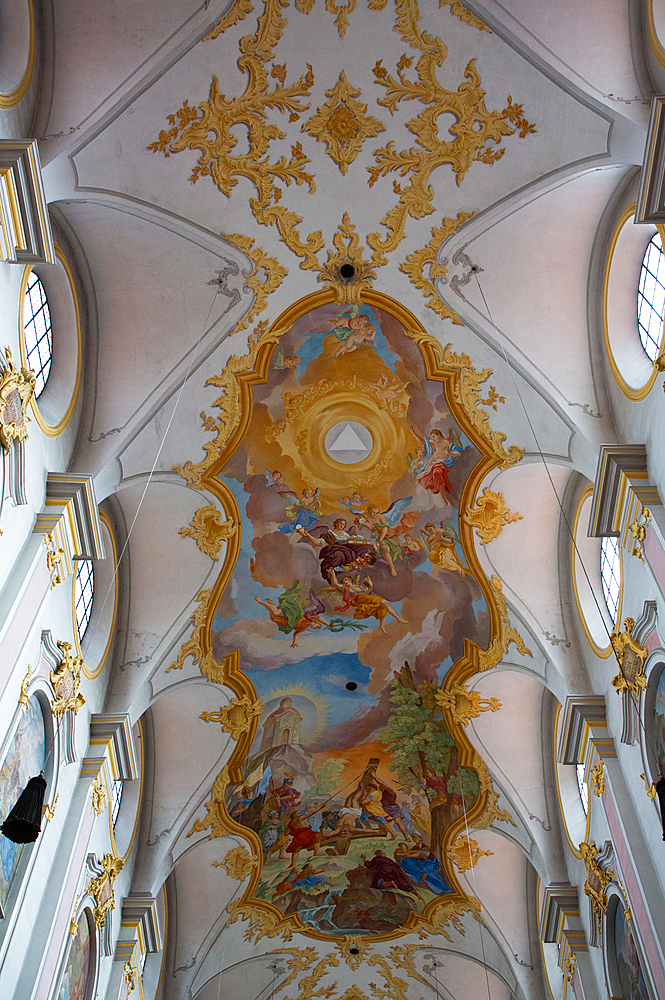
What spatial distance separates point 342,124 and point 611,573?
24.5ft

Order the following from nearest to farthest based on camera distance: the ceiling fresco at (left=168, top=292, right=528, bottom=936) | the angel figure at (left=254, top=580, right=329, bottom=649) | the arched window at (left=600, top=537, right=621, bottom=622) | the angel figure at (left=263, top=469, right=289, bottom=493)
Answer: the arched window at (left=600, top=537, right=621, bottom=622) < the ceiling fresco at (left=168, top=292, right=528, bottom=936) < the angel figure at (left=263, top=469, right=289, bottom=493) < the angel figure at (left=254, top=580, right=329, bottom=649)

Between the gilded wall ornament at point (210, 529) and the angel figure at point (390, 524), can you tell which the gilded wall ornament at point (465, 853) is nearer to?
the angel figure at point (390, 524)

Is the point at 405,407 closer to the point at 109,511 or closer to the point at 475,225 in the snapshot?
the point at 475,225

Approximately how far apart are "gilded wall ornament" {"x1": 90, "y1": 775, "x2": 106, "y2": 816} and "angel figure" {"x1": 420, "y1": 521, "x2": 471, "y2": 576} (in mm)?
6567

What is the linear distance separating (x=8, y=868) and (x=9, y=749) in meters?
1.36

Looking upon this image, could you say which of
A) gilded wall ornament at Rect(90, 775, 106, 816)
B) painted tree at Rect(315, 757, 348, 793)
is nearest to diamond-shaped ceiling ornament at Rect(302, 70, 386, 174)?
gilded wall ornament at Rect(90, 775, 106, 816)

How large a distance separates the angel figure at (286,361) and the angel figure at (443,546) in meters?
3.63

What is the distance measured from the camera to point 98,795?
1314cm

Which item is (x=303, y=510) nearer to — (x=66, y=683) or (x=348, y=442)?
(x=348, y=442)

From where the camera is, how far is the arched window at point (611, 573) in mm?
13359

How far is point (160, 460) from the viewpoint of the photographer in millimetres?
14266

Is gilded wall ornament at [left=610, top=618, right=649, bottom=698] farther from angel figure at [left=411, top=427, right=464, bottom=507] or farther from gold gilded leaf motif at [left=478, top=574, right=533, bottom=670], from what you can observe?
angel figure at [left=411, top=427, right=464, bottom=507]

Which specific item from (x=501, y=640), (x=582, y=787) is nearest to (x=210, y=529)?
(x=501, y=640)

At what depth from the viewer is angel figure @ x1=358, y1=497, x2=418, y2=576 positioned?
16.1 meters
